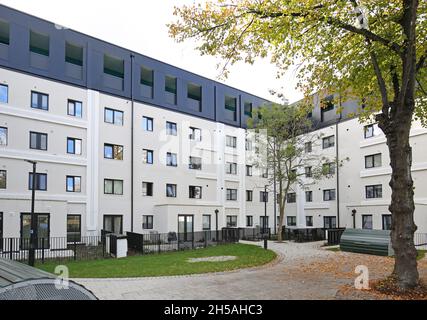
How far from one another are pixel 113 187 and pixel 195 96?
12161 millimetres

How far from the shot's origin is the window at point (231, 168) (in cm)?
3544

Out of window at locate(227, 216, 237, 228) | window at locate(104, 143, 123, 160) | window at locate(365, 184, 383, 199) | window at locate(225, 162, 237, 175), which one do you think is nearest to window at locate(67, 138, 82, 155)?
window at locate(104, 143, 123, 160)

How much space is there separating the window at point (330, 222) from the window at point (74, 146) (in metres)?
22.0

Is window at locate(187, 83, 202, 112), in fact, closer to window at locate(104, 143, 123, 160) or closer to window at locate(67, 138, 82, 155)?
window at locate(104, 143, 123, 160)

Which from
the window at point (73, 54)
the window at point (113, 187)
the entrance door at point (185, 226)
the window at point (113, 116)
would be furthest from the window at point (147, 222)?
the window at point (73, 54)

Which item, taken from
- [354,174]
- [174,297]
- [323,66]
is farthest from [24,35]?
[354,174]

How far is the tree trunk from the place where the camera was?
887 cm

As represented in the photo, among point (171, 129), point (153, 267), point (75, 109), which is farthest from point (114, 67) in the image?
point (153, 267)

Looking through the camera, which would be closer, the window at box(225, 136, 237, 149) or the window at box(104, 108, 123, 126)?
the window at box(104, 108, 123, 126)

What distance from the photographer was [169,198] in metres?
30.5

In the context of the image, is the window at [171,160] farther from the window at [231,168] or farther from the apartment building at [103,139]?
the window at [231,168]

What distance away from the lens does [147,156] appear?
29.5 meters

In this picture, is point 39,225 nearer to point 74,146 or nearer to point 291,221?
point 74,146

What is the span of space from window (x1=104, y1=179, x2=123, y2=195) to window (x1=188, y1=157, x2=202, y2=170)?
6844 millimetres
